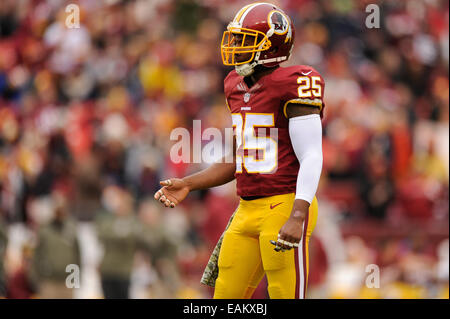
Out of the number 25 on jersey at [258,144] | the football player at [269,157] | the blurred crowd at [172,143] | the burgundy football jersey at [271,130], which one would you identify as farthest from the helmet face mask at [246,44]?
the blurred crowd at [172,143]

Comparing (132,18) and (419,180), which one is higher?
(132,18)

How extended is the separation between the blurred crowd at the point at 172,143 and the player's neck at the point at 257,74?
3.44 meters

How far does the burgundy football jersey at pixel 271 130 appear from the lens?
4.46 meters

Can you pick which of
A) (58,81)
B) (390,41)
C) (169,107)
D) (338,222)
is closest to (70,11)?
(58,81)

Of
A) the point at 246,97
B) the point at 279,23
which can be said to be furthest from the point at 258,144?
the point at 279,23

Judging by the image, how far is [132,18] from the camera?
46.8ft

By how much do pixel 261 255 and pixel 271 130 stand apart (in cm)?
64

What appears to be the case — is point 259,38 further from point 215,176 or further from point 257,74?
point 215,176

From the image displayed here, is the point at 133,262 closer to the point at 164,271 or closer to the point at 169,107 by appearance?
the point at 164,271

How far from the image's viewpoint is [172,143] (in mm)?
11328

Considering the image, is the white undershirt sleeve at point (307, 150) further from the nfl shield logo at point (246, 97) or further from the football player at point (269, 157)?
the nfl shield logo at point (246, 97)

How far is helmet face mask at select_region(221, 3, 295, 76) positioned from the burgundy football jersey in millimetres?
98

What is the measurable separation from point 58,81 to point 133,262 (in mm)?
4348

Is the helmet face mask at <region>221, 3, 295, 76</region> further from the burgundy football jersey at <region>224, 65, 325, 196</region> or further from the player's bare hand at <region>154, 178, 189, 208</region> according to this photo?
the player's bare hand at <region>154, 178, 189, 208</region>
